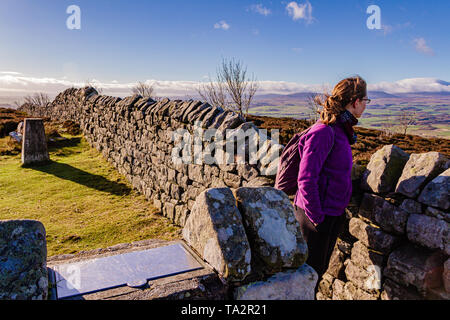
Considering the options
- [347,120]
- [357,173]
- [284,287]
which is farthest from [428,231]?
[284,287]

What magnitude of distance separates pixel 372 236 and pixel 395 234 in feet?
0.64

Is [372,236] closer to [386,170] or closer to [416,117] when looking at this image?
[386,170]

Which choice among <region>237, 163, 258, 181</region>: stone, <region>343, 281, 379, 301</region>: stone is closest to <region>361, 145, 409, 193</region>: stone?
<region>343, 281, 379, 301</region>: stone

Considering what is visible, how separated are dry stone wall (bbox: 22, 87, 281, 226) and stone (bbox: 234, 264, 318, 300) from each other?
164 centimetres

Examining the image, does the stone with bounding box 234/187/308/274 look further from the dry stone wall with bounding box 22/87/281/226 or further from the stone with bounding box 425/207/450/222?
the dry stone wall with bounding box 22/87/281/226

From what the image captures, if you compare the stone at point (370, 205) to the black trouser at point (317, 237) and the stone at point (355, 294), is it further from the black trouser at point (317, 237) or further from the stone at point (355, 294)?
the stone at point (355, 294)

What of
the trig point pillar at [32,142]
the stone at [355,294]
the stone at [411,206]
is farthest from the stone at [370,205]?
the trig point pillar at [32,142]

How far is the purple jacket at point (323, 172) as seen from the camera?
2.48 metres

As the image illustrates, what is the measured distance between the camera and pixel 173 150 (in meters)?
6.38

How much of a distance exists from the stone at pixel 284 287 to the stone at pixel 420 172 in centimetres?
128

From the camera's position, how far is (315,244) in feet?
8.61

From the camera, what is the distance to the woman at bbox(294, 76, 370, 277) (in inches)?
98.1
